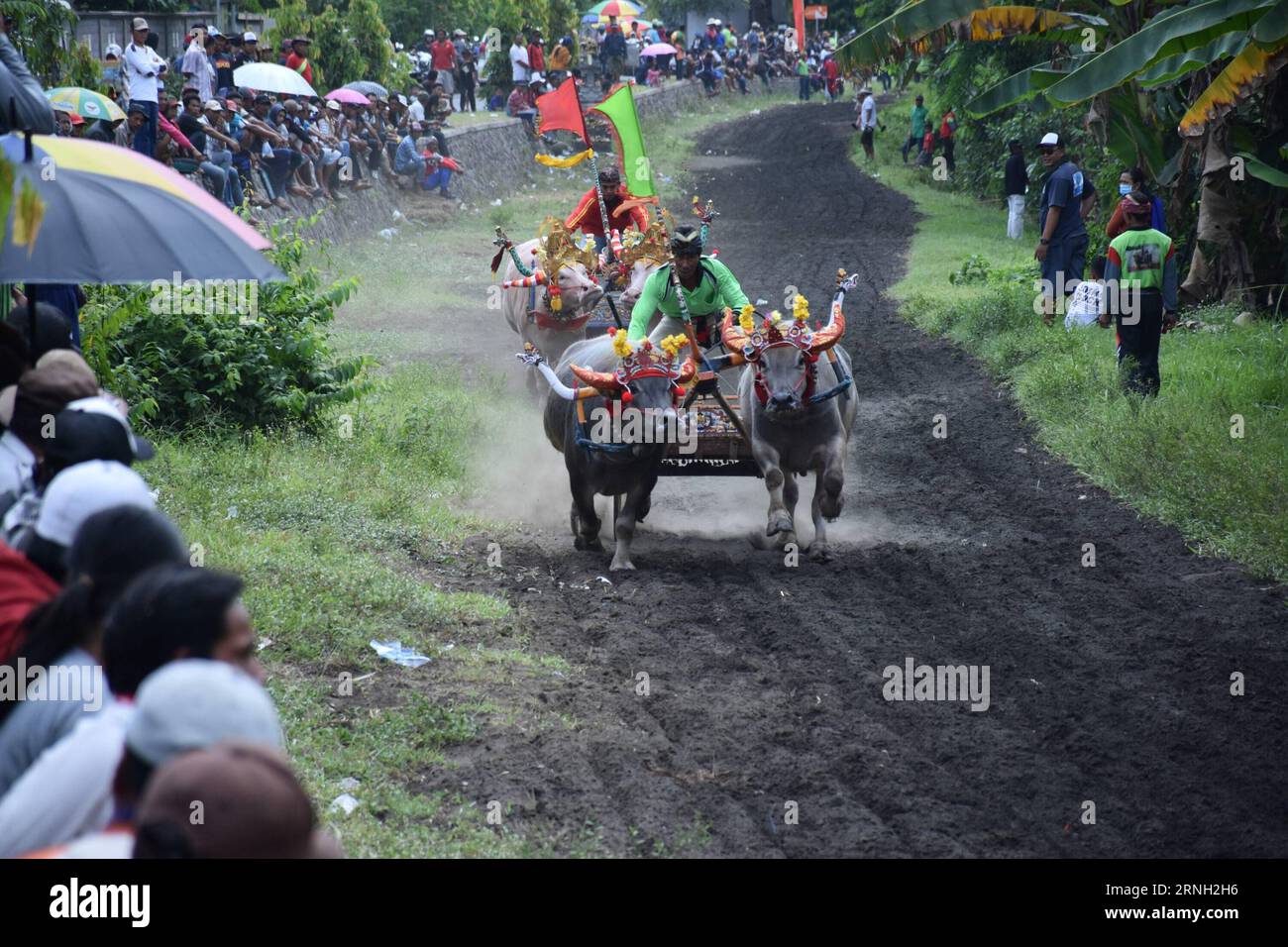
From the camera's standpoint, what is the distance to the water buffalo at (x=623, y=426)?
10.2 metres

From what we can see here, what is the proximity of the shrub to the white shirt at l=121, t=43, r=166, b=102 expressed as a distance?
519 centimetres

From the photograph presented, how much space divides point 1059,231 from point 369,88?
1376 cm

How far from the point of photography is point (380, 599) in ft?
29.9

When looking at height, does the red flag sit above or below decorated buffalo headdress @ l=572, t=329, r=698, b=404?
above

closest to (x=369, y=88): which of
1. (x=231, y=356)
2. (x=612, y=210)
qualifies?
(x=612, y=210)

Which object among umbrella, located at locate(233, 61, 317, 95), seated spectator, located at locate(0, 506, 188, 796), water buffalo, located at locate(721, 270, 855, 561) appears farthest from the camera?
umbrella, located at locate(233, 61, 317, 95)

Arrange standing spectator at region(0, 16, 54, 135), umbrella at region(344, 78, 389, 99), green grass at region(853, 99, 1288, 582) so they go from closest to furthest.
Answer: standing spectator at region(0, 16, 54, 135)
green grass at region(853, 99, 1288, 582)
umbrella at region(344, 78, 389, 99)

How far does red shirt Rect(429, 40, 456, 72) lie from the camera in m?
35.2

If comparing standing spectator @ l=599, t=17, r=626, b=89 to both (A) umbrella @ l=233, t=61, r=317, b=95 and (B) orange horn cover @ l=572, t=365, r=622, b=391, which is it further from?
(B) orange horn cover @ l=572, t=365, r=622, b=391

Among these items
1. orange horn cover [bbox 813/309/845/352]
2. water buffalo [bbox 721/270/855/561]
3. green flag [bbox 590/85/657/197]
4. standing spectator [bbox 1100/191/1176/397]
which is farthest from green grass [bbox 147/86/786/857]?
standing spectator [bbox 1100/191/1176/397]

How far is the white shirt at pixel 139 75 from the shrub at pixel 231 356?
17.0 feet

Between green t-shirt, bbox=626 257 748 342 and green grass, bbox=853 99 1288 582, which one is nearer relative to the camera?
green grass, bbox=853 99 1288 582

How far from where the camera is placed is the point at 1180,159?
16250 millimetres

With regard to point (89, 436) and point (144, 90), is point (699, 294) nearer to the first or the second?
point (89, 436)
